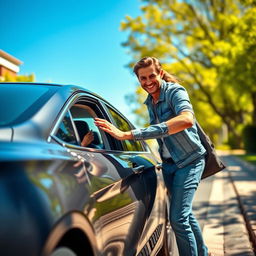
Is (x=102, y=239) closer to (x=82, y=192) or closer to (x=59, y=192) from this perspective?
(x=82, y=192)

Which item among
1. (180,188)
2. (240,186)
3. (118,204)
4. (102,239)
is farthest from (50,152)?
(240,186)

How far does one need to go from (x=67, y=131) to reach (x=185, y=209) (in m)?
1.40

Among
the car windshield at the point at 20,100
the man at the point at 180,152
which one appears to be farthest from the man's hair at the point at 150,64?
the car windshield at the point at 20,100

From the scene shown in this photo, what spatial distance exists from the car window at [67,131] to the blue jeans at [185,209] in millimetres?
1254

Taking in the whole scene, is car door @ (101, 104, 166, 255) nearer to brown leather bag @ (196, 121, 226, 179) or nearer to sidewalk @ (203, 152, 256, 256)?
brown leather bag @ (196, 121, 226, 179)

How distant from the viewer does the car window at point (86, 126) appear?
9.09ft

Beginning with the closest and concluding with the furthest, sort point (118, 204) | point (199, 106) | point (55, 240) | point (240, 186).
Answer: point (55, 240) → point (118, 204) → point (240, 186) → point (199, 106)

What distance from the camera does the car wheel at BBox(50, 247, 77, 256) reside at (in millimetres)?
1494

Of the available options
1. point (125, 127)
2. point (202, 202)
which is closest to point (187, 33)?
point (202, 202)

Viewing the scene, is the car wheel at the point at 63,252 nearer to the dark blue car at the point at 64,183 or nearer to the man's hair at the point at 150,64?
the dark blue car at the point at 64,183

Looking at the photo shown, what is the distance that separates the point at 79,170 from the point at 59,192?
0.28 meters

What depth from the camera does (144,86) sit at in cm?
334

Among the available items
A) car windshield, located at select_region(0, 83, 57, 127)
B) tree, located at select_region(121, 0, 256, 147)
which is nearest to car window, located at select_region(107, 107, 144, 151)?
car windshield, located at select_region(0, 83, 57, 127)

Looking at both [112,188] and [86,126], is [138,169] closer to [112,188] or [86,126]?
[86,126]
